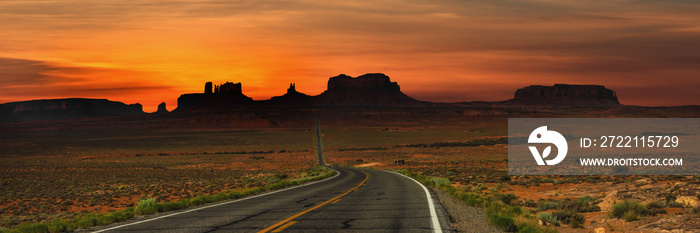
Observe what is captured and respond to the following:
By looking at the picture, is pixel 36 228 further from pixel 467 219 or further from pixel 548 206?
pixel 548 206

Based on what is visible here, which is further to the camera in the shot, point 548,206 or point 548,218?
point 548,206

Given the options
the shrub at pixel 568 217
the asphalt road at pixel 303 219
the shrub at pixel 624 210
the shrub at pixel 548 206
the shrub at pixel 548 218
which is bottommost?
the shrub at pixel 548 206

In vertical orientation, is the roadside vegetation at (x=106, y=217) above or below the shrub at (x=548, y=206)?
above

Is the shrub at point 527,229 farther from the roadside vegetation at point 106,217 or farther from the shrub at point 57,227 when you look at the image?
the shrub at point 57,227

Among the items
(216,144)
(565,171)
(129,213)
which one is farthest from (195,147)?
(129,213)

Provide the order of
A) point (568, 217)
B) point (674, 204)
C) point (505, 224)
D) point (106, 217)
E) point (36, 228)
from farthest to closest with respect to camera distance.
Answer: point (674, 204)
point (568, 217)
point (106, 217)
point (505, 224)
point (36, 228)

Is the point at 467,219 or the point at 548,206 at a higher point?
the point at 467,219

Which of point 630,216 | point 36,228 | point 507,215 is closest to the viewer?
point 36,228

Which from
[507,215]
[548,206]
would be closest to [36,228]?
[507,215]

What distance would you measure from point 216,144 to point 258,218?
130712 millimetres

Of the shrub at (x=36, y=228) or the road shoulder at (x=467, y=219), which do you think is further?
the road shoulder at (x=467, y=219)

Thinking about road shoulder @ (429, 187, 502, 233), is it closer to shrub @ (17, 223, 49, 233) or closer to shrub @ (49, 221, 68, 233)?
shrub @ (49, 221, 68, 233)

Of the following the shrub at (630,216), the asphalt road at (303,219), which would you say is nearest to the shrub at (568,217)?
the shrub at (630,216)

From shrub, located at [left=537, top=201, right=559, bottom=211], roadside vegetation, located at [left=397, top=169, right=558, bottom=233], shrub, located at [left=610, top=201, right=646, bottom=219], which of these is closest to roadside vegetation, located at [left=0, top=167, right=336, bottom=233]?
roadside vegetation, located at [left=397, top=169, right=558, bottom=233]
